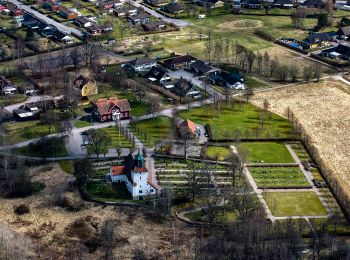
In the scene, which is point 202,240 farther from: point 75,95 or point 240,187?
point 75,95

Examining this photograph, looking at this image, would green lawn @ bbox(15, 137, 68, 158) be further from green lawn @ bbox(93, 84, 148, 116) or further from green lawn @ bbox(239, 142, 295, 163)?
green lawn @ bbox(239, 142, 295, 163)

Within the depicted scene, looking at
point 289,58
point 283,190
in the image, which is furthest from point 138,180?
point 289,58

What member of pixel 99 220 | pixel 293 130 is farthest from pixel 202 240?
pixel 293 130

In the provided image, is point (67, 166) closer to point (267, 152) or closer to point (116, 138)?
point (116, 138)

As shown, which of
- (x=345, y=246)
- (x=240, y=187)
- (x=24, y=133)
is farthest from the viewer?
(x=24, y=133)

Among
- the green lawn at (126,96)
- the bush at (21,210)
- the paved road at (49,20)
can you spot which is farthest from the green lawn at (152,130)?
the paved road at (49,20)

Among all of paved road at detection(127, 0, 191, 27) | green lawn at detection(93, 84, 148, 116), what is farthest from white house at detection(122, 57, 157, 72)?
paved road at detection(127, 0, 191, 27)
